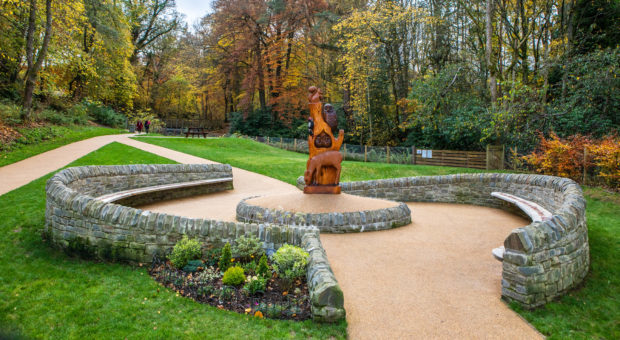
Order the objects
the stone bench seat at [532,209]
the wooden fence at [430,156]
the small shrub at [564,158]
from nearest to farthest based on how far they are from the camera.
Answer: the stone bench seat at [532,209] < the small shrub at [564,158] < the wooden fence at [430,156]

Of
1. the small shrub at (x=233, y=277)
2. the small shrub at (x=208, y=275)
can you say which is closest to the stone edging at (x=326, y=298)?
the small shrub at (x=233, y=277)

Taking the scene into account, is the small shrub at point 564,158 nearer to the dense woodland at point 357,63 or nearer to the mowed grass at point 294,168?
the dense woodland at point 357,63

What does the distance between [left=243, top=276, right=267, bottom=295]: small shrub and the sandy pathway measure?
108 cm

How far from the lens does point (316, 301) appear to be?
3.65 metres

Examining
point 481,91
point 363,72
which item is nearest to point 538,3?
point 481,91

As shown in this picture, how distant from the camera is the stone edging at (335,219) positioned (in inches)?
287

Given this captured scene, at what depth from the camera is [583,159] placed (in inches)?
418

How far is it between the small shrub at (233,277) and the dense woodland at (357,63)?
41.2 ft

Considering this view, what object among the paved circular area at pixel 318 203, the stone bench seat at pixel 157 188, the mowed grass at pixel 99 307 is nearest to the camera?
the mowed grass at pixel 99 307

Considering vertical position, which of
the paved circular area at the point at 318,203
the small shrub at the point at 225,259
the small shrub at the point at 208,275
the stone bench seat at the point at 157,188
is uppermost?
the stone bench seat at the point at 157,188

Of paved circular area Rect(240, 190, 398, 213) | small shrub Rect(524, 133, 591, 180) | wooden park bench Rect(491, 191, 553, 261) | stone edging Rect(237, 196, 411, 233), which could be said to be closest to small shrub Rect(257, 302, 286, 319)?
wooden park bench Rect(491, 191, 553, 261)

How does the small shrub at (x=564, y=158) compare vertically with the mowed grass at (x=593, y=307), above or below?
above

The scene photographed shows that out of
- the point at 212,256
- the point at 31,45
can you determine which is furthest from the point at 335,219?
the point at 31,45

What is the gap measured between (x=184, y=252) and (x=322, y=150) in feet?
15.6
